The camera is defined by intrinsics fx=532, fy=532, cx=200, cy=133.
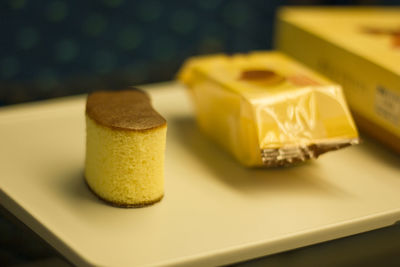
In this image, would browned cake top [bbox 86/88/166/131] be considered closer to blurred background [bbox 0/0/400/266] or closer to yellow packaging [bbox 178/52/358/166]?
yellow packaging [bbox 178/52/358/166]

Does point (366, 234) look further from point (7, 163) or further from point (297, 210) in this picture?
point (7, 163)

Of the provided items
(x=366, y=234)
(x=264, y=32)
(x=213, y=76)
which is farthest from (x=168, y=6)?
(x=366, y=234)

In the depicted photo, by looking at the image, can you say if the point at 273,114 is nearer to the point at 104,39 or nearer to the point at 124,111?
the point at 124,111

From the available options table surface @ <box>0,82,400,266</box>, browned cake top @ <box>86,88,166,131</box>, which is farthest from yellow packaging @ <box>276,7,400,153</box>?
browned cake top @ <box>86,88,166,131</box>

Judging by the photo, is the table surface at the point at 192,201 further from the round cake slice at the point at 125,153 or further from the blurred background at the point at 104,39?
the blurred background at the point at 104,39

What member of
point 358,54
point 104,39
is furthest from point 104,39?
point 358,54

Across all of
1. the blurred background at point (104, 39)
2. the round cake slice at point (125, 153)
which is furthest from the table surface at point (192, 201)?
the blurred background at point (104, 39)
